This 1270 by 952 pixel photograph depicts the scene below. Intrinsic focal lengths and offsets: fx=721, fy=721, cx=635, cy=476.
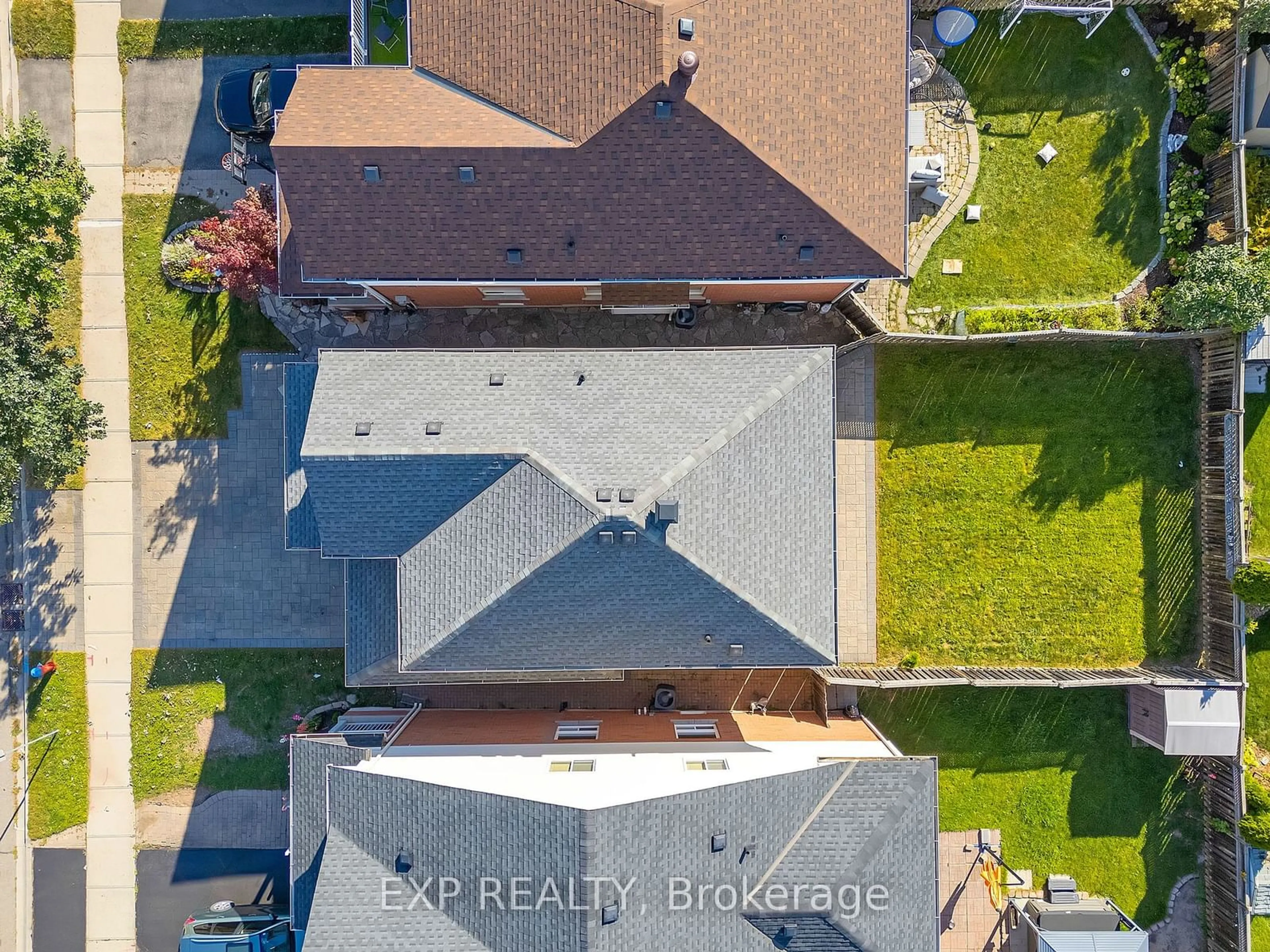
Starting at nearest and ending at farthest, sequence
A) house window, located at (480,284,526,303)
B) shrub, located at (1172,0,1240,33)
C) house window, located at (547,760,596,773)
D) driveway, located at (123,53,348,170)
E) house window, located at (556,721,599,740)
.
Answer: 1. house window, located at (547,760,596,773)
2. house window, located at (480,284,526,303)
3. house window, located at (556,721,599,740)
4. shrub, located at (1172,0,1240,33)
5. driveway, located at (123,53,348,170)

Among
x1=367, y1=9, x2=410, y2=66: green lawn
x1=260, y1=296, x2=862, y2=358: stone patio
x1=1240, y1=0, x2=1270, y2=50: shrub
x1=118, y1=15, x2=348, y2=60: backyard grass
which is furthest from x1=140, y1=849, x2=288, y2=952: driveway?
x1=1240, y1=0, x2=1270, y2=50: shrub

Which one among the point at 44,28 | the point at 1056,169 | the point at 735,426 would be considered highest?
the point at 44,28

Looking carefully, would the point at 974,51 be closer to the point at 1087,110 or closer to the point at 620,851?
the point at 1087,110

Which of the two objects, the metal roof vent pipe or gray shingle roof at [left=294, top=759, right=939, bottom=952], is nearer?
the metal roof vent pipe

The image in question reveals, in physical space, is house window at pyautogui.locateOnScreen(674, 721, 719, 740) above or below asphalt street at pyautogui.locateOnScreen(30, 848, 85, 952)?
above

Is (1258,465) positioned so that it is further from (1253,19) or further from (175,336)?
(175,336)

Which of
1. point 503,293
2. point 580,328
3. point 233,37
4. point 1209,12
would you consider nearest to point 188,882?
point 503,293

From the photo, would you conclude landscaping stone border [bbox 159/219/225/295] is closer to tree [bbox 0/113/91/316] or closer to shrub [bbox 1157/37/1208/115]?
tree [bbox 0/113/91/316]
